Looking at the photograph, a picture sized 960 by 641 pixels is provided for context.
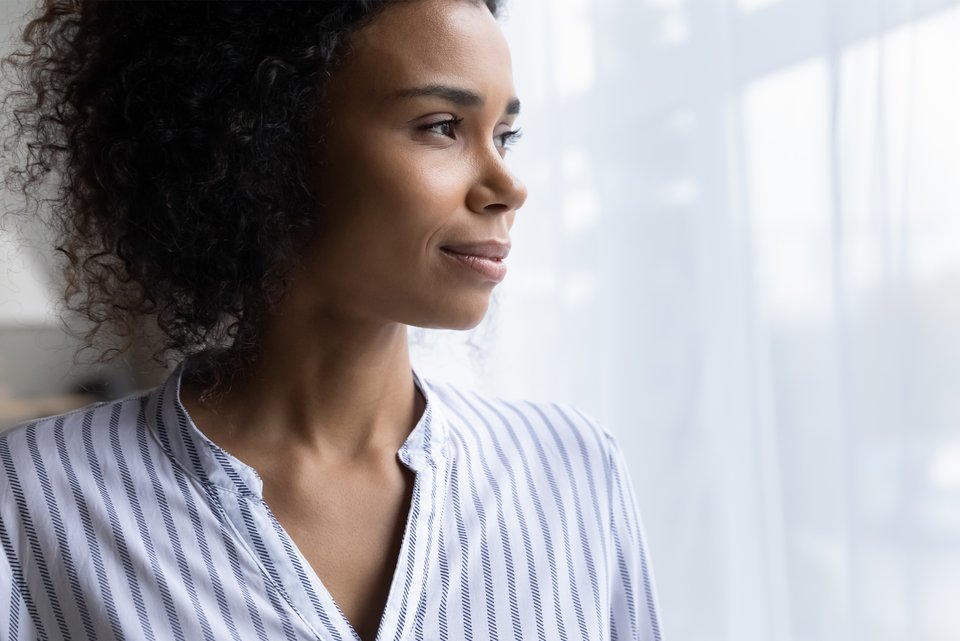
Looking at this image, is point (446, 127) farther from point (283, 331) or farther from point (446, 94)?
point (283, 331)

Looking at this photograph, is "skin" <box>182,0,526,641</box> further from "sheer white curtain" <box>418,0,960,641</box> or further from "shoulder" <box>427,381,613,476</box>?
"sheer white curtain" <box>418,0,960,641</box>

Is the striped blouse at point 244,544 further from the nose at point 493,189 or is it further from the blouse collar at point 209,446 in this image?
the nose at point 493,189

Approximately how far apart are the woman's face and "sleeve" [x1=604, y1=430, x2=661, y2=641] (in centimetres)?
34

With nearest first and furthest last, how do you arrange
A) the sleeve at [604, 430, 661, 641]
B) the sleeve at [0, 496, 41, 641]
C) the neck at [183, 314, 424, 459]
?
the sleeve at [0, 496, 41, 641], the neck at [183, 314, 424, 459], the sleeve at [604, 430, 661, 641]

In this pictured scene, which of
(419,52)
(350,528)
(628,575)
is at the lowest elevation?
(628,575)

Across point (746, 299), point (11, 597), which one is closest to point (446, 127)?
point (746, 299)

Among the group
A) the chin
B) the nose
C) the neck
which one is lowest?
the neck

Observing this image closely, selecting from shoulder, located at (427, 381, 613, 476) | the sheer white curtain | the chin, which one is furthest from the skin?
the sheer white curtain

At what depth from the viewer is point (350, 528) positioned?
1078mm

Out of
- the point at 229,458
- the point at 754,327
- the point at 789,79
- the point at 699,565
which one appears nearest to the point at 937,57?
the point at 789,79

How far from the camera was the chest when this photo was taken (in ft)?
3.41

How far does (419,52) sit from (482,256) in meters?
0.23

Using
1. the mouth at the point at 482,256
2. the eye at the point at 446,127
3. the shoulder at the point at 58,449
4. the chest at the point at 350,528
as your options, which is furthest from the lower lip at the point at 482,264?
the shoulder at the point at 58,449

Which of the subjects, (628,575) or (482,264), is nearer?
(482,264)
